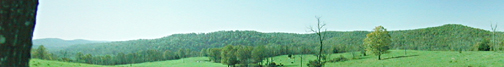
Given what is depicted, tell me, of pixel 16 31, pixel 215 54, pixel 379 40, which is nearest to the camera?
pixel 16 31

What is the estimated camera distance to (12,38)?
295cm

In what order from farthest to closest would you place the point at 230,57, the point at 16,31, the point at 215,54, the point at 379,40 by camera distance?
the point at 215,54
the point at 230,57
the point at 379,40
the point at 16,31

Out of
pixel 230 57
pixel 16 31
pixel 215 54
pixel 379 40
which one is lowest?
pixel 215 54

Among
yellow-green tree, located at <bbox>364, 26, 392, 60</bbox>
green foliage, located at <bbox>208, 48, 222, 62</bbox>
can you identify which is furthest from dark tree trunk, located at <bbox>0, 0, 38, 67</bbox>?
green foliage, located at <bbox>208, 48, 222, 62</bbox>

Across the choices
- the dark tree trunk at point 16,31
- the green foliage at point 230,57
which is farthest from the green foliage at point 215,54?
the dark tree trunk at point 16,31

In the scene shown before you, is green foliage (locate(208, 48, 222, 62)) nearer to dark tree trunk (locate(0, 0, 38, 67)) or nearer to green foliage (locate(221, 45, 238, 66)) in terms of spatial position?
green foliage (locate(221, 45, 238, 66))

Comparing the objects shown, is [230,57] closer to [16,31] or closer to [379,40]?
[379,40]

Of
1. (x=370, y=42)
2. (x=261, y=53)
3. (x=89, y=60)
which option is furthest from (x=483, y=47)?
(x=89, y=60)

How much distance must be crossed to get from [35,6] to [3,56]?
662mm

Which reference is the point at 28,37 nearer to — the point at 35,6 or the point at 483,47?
the point at 35,6

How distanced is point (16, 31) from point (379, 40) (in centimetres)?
5487

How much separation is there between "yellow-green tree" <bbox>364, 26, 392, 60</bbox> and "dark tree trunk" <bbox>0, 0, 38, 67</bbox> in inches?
2131

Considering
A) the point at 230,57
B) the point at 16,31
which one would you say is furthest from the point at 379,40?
the point at 16,31

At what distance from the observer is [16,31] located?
2994mm
